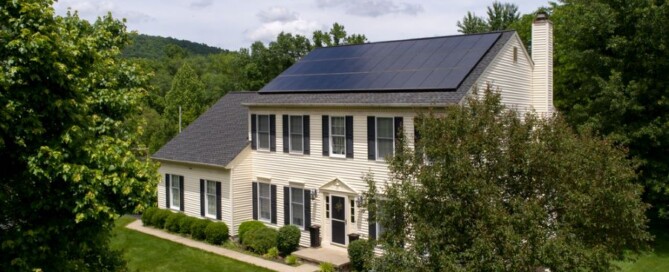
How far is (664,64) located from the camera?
21.8 m

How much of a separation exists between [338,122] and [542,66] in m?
7.83

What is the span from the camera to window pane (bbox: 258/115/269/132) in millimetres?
24234

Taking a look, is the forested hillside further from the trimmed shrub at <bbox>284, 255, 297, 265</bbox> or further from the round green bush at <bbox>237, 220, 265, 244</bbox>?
the trimmed shrub at <bbox>284, 255, 297, 265</bbox>

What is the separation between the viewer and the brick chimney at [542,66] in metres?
21.8

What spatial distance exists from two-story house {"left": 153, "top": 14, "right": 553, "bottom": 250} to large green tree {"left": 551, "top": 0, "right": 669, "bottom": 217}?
2.39 meters

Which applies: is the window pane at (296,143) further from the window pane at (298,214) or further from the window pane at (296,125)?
the window pane at (298,214)

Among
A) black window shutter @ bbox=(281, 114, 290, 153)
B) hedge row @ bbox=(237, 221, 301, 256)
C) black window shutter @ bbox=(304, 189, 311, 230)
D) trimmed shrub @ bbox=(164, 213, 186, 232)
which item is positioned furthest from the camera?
trimmed shrub @ bbox=(164, 213, 186, 232)

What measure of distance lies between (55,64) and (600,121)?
2014 centimetres

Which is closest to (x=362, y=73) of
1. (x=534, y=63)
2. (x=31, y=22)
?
(x=534, y=63)

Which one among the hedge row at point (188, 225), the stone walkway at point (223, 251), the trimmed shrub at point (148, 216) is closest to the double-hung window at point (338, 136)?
the stone walkway at point (223, 251)

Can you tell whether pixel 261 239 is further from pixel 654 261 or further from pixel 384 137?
pixel 654 261

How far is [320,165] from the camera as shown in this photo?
877 inches

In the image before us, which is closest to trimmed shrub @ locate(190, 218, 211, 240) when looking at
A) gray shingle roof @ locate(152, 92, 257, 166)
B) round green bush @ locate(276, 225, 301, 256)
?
gray shingle roof @ locate(152, 92, 257, 166)

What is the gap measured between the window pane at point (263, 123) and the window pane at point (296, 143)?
152 centimetres
